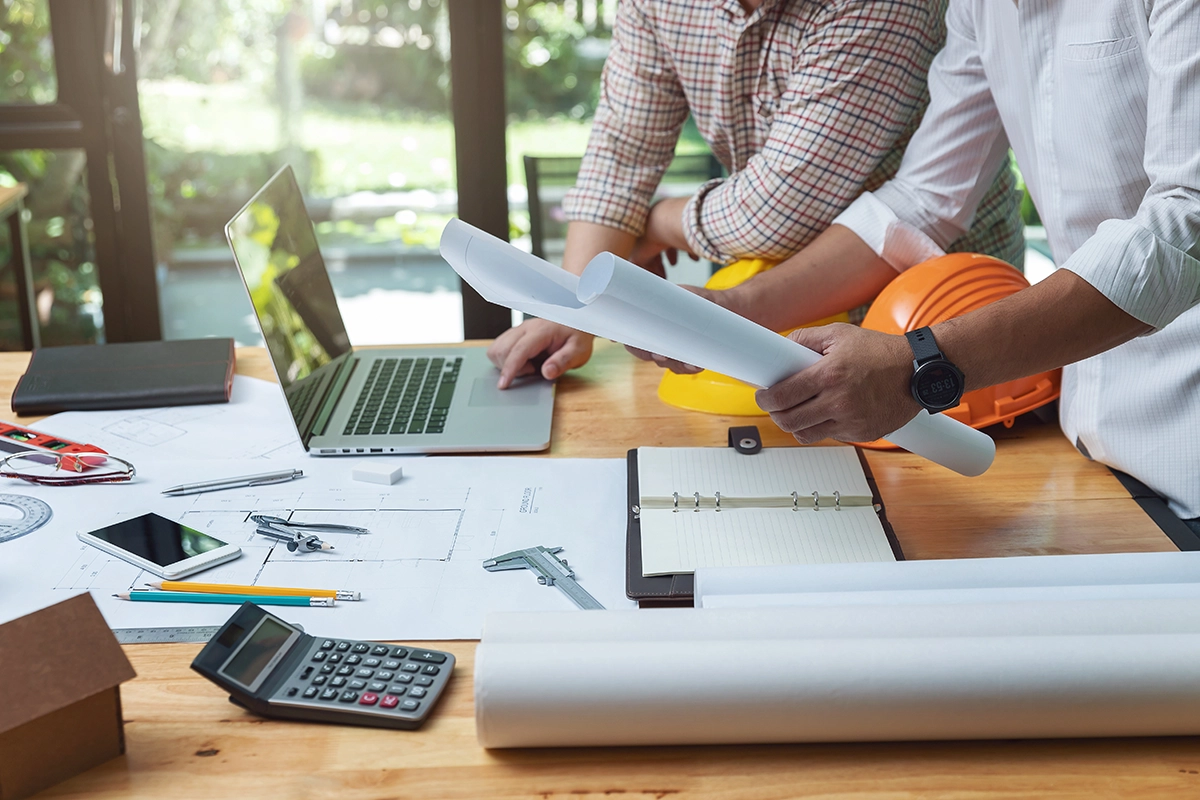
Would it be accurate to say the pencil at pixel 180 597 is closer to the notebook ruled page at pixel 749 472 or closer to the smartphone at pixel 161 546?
the smartphone at pixel 161 546

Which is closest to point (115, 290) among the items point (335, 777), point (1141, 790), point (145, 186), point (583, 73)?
point (145, 186)

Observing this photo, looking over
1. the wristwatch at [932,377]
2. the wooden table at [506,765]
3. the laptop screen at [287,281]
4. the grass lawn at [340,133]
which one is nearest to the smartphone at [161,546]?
the wooden table at [506,765]

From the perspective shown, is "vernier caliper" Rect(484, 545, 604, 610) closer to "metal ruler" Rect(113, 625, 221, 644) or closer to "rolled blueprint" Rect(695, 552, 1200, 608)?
"rolled blueprint" Rect(695, 552, 1200, 608)

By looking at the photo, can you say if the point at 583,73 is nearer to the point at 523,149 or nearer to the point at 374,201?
the point at 523,149

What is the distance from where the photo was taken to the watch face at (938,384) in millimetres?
886

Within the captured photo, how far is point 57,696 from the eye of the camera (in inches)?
23.5

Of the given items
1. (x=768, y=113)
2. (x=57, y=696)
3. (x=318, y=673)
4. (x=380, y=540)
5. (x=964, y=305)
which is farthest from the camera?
(x=768, y=113)

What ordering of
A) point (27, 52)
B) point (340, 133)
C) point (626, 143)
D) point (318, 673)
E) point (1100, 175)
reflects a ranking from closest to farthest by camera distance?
point (318, 673) → point (1100, 175) → point (626, 143) → point (27, 52) → point (340, 133)

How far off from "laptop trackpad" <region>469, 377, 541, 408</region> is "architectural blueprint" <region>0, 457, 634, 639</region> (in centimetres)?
16

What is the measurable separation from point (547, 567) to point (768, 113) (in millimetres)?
797

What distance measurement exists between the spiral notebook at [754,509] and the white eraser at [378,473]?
24cm

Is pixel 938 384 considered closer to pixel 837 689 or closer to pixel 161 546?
pixel 837 689

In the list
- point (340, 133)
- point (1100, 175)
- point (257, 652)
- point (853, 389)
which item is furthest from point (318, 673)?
point (340, 133)

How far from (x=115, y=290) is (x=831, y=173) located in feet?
6.84
